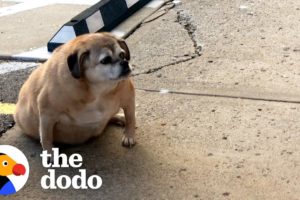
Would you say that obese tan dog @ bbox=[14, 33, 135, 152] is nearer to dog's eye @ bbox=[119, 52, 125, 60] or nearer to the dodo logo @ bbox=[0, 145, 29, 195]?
dog's eye @ bbox=[119, 52, 125, 60]

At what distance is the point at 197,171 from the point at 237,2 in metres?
3.11

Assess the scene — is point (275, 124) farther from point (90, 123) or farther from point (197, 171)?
point (90, 123)

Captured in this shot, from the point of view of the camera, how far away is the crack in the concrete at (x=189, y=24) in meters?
5.05

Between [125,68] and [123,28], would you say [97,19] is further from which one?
[125,68]

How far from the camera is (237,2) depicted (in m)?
6.09

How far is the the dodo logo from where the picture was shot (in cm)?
327

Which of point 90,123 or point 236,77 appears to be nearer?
point 90,123

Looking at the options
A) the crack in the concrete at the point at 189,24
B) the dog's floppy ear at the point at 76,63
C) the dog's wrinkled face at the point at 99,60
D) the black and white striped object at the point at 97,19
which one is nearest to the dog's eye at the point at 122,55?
the dog's wrinkled face at the point at 99,60

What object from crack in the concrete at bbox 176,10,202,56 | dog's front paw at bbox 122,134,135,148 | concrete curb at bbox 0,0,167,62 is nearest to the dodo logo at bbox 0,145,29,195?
dog's front paw at bbox 122,134,135,148

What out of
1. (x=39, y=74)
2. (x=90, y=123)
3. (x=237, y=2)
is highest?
(x=39, y=74)

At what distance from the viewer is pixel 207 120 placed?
3.90 m

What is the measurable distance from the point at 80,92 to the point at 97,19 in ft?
7.11

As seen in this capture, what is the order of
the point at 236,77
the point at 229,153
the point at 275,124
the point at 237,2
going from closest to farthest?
1. the point at 229,153
2. the point at 275,124
3. the point at 236,77
4. the point at 237,2

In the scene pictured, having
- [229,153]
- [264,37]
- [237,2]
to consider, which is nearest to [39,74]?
[229,153]
